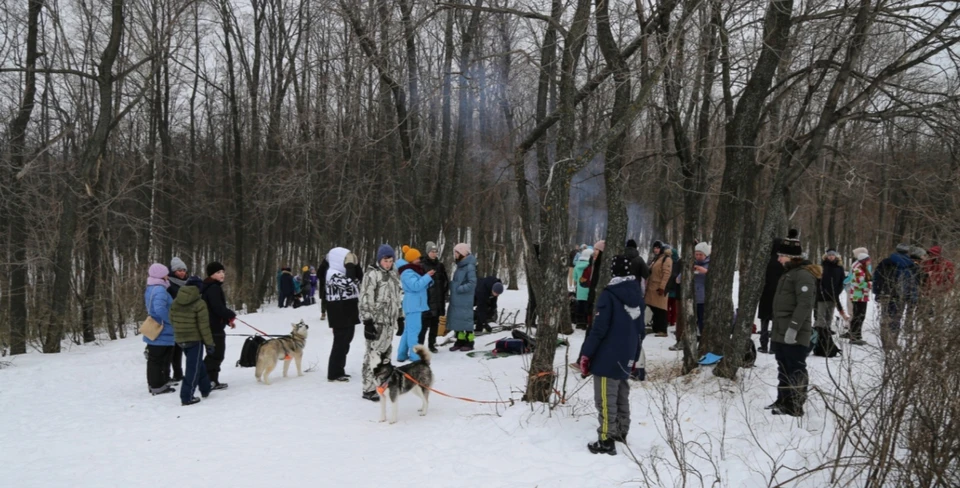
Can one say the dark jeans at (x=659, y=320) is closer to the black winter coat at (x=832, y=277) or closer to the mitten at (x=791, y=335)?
the black winter coat at (x=832, y=277)

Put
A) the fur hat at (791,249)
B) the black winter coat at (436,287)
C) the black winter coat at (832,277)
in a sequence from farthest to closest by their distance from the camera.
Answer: the black winter coat at (436,287) → the black winter coat at (832,277) → the fur hat at (791,249)

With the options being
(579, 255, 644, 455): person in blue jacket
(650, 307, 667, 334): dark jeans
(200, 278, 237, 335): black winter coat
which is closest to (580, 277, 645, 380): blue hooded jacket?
(579, 255, 644, 455): person in blue jacket

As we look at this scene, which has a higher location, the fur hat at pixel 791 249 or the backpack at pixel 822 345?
the fur hat at pixel 791 249

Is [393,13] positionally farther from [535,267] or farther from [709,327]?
[709,327]

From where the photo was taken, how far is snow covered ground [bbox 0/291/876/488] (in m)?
4.95

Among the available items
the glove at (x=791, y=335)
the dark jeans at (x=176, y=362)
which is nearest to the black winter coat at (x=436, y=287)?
the dark jeans at (x=176, y=362)

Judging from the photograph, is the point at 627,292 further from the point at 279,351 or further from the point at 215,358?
the point at 215,358

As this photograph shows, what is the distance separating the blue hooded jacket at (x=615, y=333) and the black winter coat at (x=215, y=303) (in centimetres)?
524

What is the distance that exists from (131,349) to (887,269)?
14193 millimetres

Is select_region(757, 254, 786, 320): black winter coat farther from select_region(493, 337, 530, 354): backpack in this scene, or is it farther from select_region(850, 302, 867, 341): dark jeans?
select_region(493, 337, 530, 354): backpack

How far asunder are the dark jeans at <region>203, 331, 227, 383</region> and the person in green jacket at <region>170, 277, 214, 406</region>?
1.63 ft

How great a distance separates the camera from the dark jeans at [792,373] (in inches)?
221

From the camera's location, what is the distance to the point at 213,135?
33.6m

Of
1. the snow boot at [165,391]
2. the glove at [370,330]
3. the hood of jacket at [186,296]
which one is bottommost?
the snow boot at [165,391]
